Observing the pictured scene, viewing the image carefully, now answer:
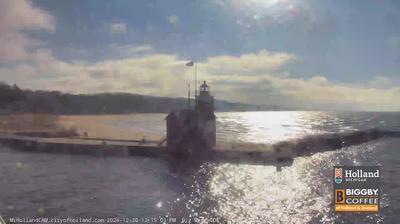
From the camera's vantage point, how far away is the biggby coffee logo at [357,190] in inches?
154

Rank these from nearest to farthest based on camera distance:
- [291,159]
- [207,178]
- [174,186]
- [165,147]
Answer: [174,186] → [207,178] → [291,159] → [165,147]

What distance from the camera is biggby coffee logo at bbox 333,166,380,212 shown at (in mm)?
3900

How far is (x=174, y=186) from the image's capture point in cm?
884

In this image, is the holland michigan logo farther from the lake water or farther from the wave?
the wave

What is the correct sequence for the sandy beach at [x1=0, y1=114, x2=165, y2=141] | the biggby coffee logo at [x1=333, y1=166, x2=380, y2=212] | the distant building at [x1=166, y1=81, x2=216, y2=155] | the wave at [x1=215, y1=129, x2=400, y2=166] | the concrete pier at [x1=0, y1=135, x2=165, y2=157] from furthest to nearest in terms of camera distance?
the concrete pier at [x1=0, y1=135, x2=165, y2=157] → the wave at [x1=215, y1=129, x2=400, y2=166] → the distant building at [x1=166, y1=81, x2=216, y2=155] → the sandy beach at [x1=0, y1=114, x2=165, y2=141] → the biggby coffee logo at [x1=333, y1=166, x2=380, y2=212]

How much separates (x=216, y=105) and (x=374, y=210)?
289 cm

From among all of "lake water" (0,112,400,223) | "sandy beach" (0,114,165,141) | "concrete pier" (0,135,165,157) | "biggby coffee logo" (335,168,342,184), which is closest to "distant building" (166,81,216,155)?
"lake water" (0,112,400,223)

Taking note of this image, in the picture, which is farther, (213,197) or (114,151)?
(114,151)

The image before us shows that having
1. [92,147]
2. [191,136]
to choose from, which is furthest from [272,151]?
[92,147]

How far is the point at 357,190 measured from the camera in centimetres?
392

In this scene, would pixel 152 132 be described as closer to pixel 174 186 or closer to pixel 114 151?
pixel 174 186

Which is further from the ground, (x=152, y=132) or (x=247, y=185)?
(x=152, y=132)

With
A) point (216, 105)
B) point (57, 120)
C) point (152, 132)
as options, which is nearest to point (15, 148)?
point (57, 120)

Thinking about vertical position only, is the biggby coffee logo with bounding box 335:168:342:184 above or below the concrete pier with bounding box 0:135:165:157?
above
